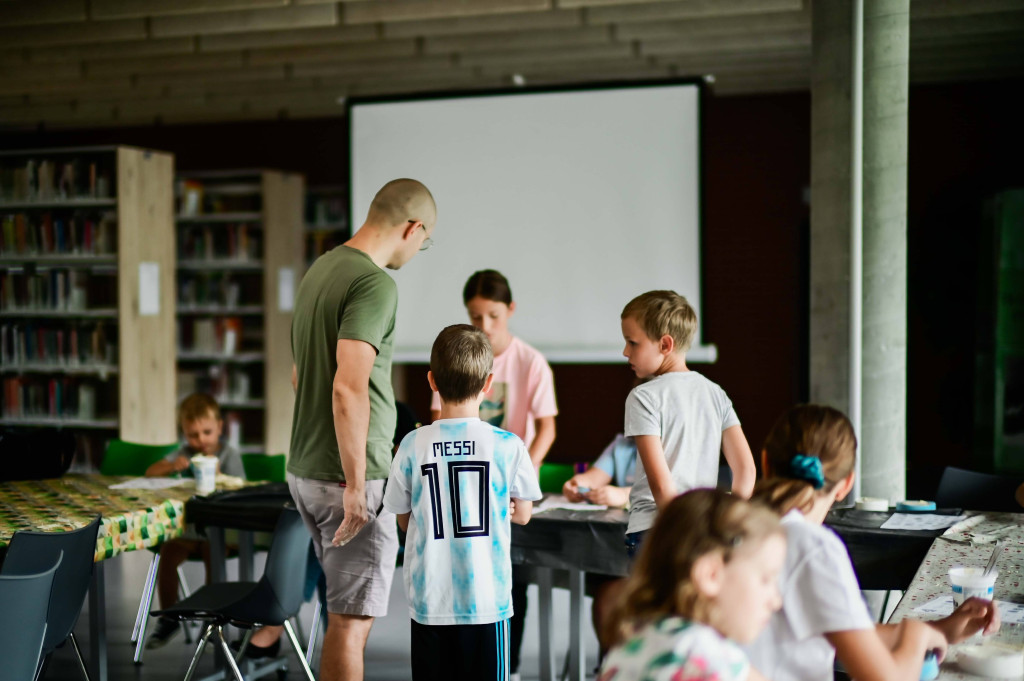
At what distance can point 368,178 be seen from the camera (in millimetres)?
6094

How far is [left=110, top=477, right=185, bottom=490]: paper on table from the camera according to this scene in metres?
4.02

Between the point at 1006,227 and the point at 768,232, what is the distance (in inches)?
82.2

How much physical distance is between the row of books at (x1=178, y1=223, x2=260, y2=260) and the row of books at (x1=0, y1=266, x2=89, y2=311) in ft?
4.20

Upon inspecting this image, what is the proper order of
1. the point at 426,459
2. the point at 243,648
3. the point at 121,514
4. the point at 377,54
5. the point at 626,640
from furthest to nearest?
the point at 377,54, the point at 243,648, the point at 121,514, the point at 426,459, the point at 626,640

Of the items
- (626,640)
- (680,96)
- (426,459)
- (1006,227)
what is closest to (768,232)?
(1006,227)

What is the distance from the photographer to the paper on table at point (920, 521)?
10.4 ft

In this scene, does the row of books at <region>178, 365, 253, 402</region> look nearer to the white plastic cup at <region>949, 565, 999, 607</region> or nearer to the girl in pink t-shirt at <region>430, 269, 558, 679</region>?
the girl in pink t-shirt at <region>430, 269, 558, 679</region>

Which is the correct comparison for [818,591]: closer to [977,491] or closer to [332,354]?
[332,354]

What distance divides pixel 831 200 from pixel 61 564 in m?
3.30

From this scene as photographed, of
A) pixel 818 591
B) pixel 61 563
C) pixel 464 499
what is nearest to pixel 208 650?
pixel 61 563

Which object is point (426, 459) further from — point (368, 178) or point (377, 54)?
point (377, 54)

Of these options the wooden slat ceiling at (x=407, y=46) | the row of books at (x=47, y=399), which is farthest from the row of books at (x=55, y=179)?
the row of books at (x=47, y=399)

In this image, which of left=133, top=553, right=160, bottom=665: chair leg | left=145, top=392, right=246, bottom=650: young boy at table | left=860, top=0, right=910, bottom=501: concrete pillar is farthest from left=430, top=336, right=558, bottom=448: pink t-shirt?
left=133, top=553, right=160, bottom=665: chair leg

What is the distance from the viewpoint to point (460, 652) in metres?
2.36
